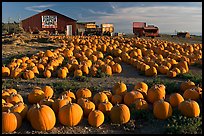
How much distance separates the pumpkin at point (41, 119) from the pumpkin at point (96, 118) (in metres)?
0.67

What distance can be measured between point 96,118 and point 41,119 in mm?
955

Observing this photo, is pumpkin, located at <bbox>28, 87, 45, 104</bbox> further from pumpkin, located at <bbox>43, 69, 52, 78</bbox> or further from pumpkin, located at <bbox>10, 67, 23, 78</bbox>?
pumpkin, located at <bbox>43, 69, 52, 78</bbox>

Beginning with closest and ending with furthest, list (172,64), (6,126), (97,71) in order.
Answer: (6,126)
(97,71)
(172,64)

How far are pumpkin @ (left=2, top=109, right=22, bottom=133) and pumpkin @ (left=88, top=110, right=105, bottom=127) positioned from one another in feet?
4.11

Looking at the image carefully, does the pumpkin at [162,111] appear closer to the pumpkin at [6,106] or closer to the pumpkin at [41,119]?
the pumpkin at [41,119]

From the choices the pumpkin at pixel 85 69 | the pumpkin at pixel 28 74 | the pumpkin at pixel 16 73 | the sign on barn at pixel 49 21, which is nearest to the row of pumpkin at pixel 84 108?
the pumpkin at pixel 28 74

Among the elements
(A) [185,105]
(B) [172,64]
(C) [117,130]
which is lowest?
(C) [117,130]

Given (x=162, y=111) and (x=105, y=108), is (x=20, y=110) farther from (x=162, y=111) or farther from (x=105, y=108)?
(x=162, y=111)

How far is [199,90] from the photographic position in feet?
21.4

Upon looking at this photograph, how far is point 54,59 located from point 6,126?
6.40 meters

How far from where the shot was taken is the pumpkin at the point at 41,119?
4.93 meters

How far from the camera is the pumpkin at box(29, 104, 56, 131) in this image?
493cm

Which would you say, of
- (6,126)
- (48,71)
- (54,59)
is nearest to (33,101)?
(6,126)

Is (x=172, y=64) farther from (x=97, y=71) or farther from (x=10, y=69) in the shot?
(x=10, y=69)
